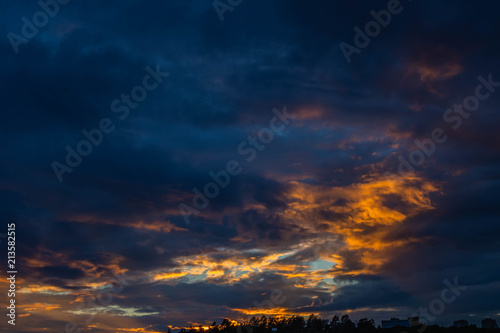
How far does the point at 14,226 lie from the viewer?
87250 millimetres

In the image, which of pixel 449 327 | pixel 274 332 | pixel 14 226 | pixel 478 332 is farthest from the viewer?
pixel 274 332

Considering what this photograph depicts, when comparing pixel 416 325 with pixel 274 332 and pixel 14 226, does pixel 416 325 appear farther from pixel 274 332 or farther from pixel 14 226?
pixel 14 226

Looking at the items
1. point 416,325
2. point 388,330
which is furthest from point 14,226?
point 416,325

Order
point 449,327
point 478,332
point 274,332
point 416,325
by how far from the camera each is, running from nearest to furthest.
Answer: point 478,332 → point 449,327 → point 416,325 → point 274,332

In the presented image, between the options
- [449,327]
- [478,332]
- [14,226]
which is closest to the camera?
[14,226]

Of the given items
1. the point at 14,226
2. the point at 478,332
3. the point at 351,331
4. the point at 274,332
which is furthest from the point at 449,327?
the point at 14,226

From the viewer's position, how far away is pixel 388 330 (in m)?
162

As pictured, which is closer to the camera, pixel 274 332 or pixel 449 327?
pixel 449 327

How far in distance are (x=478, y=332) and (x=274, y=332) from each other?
78.8 meters

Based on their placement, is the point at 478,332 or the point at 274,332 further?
the point at 274,332

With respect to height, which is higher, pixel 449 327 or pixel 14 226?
pixel 14 226

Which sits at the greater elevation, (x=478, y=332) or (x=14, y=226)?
(x=14, y=226)

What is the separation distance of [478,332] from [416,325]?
3002 centimetres

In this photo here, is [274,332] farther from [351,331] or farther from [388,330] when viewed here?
[388,330]
